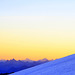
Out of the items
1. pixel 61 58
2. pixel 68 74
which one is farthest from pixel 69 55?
pixel 68 74

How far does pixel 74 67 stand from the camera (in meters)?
14.1

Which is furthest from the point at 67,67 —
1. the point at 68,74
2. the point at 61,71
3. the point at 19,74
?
the point at 19,74

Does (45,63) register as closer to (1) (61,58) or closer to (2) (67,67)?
(1) (61,58)

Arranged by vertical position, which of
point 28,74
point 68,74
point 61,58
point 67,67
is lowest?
point 68,74

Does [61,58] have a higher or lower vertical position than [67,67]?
higher

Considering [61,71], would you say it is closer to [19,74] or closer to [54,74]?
[54,74]

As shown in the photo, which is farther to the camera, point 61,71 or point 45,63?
point 45,63

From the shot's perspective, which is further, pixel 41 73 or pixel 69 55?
pixel 69 55

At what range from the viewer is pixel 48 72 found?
15328 mm

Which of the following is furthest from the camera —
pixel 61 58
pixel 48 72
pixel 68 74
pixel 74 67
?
pixel 61 58

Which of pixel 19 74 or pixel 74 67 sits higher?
pixel 19 74

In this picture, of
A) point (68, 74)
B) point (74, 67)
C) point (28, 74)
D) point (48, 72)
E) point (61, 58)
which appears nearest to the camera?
point (68, 74)

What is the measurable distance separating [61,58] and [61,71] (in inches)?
207

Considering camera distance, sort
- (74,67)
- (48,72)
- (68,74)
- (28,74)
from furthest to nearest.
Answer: (28,74) → (48,72) → (74,67) → (68,74)
